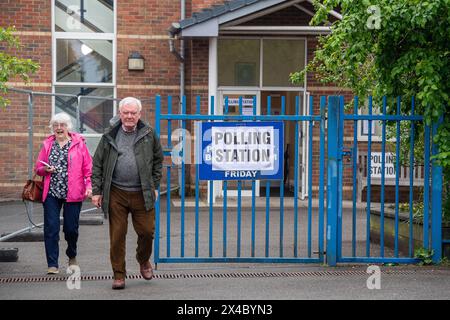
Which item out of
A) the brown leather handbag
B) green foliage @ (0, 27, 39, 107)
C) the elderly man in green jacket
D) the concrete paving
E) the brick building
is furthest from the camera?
the brick building

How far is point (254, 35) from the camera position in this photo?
632 inches

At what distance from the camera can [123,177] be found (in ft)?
23.6

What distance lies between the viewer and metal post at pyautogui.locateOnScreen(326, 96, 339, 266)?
8.28 meters

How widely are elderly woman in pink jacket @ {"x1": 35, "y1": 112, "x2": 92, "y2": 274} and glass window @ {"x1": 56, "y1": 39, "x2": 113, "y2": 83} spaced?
8.54 metres

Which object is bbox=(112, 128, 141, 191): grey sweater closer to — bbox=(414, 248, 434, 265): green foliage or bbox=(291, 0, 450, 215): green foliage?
bbox=(291, 0, 450, 215): green foliage

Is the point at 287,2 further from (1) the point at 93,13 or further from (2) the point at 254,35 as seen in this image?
(1) the point at 93,13

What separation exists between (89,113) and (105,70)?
Answer: 3.09 meters

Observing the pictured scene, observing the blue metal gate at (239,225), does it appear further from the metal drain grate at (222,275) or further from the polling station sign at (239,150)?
the metal drain grate at (222,275)

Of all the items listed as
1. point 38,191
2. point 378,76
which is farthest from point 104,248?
point 378,76

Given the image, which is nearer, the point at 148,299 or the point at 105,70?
the point at 148,299

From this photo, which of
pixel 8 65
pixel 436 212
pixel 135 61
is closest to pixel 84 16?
pixel 135 61

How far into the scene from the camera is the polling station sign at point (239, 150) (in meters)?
8.24

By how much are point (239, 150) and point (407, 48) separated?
85.3 inches

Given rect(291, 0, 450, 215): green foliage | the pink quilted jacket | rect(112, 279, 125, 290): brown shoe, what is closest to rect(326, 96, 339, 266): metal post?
rect(291, 0, 450, 215): green foliage
